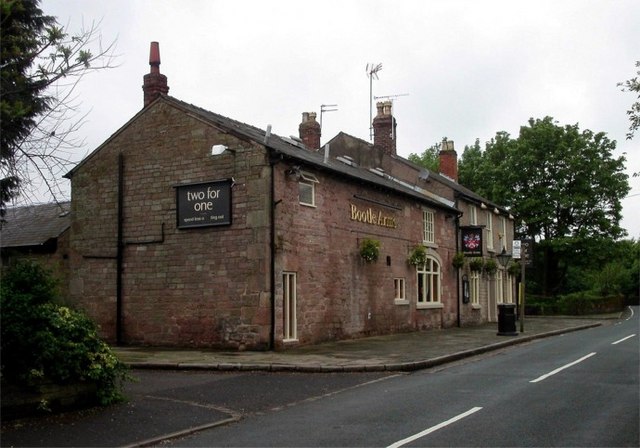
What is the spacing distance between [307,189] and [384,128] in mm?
14061

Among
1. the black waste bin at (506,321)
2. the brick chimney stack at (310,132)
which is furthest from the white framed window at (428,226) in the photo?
the brick chimney stack at (310,132)

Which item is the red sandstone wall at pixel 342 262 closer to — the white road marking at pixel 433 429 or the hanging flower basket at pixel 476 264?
the hanging flower basket at pixel 476 264

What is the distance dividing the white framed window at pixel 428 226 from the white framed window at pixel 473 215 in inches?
222

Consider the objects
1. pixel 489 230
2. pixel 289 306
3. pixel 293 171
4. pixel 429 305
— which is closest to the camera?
pixel 289 306

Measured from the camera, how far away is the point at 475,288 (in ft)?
114

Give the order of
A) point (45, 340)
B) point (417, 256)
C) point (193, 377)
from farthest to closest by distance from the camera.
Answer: point (417, 256) < point (193, 377) < point (45, 340)

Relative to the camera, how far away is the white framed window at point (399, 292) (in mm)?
25667

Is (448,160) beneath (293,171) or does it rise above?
above

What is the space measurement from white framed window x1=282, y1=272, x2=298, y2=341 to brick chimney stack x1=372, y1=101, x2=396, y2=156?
15.1 meters

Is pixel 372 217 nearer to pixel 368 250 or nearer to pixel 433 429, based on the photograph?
pixel 368 250

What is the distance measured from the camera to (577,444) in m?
7.63

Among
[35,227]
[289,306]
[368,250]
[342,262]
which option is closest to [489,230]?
[368,250]

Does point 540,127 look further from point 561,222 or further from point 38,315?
point 38,315

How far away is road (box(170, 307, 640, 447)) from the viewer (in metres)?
8.02
